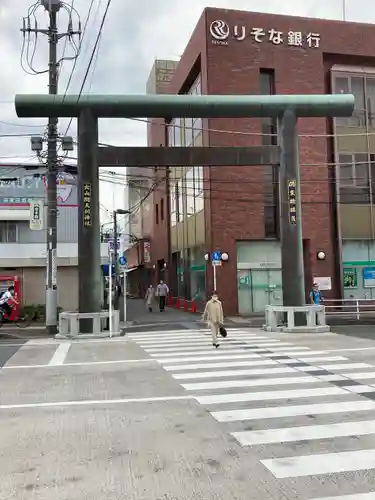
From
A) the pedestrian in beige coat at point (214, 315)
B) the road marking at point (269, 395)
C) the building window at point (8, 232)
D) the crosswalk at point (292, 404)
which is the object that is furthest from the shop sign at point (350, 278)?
the road marking at point (269, 395)

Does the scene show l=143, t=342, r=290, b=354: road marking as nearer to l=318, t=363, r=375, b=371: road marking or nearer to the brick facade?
l=318, t=363, r=375, b=371: road marking

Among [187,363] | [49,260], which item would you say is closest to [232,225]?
[49,260]

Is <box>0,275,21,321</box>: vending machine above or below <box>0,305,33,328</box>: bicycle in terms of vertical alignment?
above

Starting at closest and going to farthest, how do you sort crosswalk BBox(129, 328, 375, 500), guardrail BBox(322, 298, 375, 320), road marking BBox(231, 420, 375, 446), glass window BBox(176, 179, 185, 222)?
crosswalk BBox(129, 328, 375, 500) < road marking BBox(231, 420, 375, 446) < guardrail BBox(322, 298, 375, 320) < glass window BBox(176, 179, 185, 222)

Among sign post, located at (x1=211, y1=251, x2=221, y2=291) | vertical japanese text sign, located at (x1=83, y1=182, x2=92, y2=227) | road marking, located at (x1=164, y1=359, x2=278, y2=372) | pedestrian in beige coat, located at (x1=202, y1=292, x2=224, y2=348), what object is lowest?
road marking, located at (x1=164, y1=359, x2=278, y2=372)

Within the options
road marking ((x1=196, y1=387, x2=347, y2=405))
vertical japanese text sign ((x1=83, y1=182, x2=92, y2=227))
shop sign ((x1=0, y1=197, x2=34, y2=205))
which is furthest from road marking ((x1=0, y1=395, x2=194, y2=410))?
shop sign ((x1=0, y1=197, x2=34, y2=205))

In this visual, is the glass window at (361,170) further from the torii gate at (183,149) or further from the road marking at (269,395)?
the road marking at (269,395)

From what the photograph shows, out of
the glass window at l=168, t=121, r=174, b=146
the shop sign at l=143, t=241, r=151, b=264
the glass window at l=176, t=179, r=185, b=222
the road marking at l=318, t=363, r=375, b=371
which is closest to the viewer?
the road marking at l=318, t=363, r=375, b=371

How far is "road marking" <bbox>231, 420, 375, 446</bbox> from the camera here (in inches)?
237

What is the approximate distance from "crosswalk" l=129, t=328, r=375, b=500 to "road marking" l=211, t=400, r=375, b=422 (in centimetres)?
1

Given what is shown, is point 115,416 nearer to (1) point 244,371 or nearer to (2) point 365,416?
(2) point 365,416

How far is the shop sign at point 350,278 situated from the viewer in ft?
88.3

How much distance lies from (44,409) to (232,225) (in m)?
18.8

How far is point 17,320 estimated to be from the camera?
23.6 m
